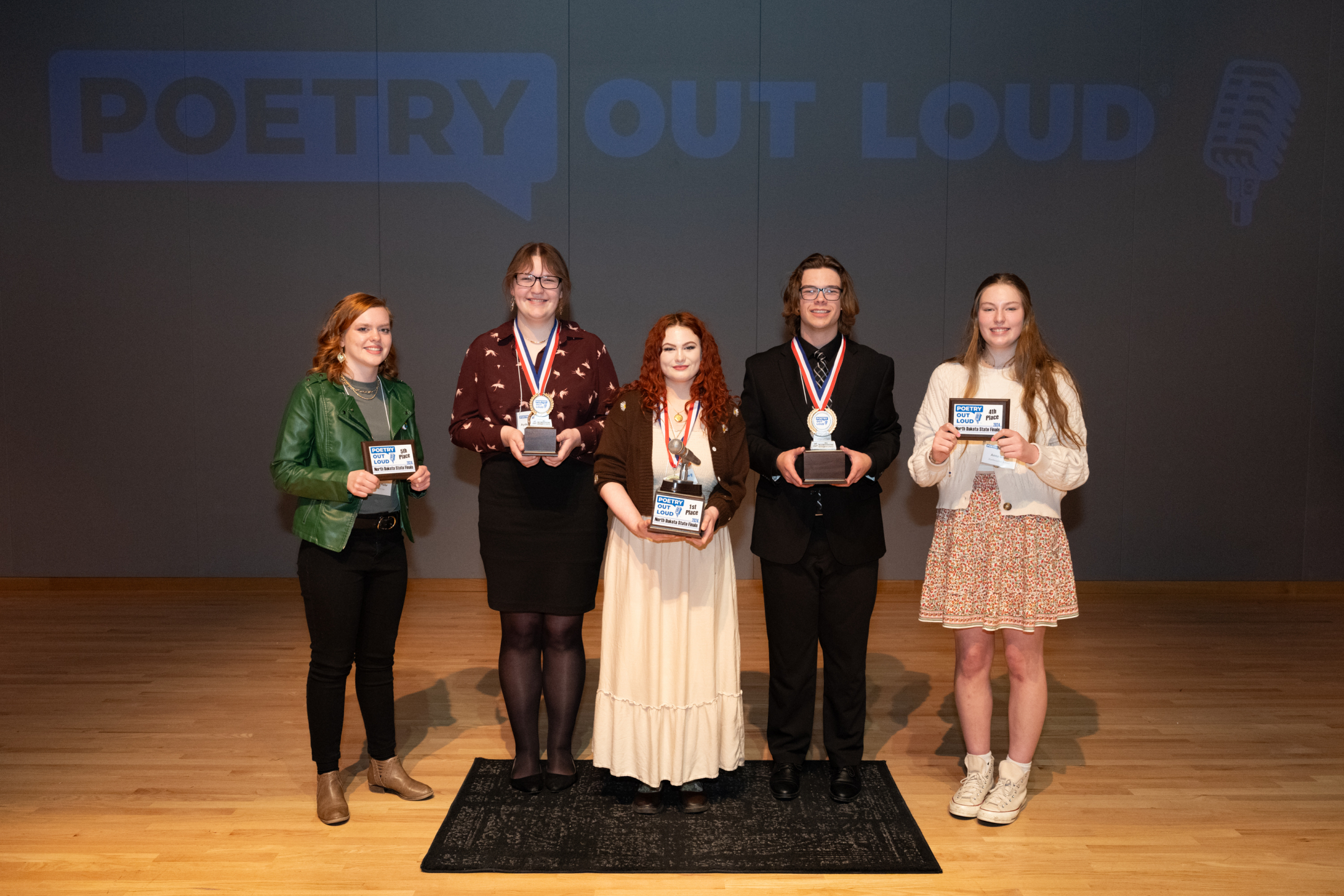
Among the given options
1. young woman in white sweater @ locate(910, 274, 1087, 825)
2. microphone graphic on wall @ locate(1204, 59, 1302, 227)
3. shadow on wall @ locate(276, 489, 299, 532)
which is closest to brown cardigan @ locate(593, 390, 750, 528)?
young woman in white sweater @ locate(910, 274, 1087, 825)

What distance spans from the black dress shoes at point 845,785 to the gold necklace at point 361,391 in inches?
78.7

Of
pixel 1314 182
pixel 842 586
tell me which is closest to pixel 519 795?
pixel 842 586

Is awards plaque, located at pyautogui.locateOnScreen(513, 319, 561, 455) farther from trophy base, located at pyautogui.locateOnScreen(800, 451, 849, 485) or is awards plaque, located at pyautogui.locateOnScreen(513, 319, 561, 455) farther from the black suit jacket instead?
trophy base, located at pyautogui.locateOnScreen(800, 451, 849, 485)

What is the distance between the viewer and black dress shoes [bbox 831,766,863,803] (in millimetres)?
3117

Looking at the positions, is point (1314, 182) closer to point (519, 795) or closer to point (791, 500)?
point (791, 500)

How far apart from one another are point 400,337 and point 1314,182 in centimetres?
612

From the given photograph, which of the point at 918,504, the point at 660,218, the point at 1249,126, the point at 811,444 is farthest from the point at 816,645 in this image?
the point at 1249,126

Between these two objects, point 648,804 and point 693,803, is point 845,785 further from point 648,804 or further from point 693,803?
point 648,804

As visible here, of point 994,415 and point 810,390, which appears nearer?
point 994,415

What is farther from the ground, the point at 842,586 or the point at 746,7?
the point at 746,7

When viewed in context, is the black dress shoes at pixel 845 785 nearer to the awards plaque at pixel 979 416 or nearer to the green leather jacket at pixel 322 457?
the awards plaque at pixel 979 416

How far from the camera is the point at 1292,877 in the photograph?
268cm

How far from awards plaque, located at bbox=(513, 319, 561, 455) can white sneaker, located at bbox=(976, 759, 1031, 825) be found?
5.91 ft

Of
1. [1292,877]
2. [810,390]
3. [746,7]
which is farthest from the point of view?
[746,7]
